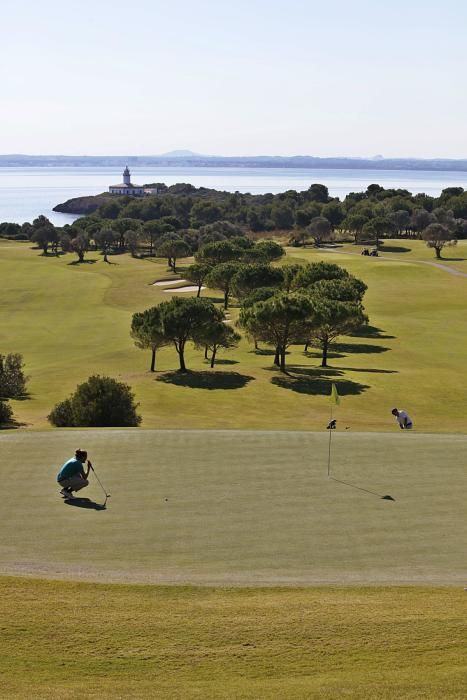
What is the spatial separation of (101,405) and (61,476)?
15.3 metres

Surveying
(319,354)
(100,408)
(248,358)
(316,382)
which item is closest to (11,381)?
(100,408)

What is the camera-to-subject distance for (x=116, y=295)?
10400 cm

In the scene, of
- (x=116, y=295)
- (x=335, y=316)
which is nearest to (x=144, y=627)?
(x=335, y=316)

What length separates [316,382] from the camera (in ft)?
179

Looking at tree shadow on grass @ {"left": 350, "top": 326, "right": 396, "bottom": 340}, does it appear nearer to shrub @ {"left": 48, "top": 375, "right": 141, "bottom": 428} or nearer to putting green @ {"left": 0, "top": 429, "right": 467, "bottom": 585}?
shrub @ {"left": 48, "top": 375, "right": 141, "bottom": 428}

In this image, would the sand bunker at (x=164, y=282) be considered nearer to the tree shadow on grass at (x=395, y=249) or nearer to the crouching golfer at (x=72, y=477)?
the tree shadow on grass at (x=395, y=249)

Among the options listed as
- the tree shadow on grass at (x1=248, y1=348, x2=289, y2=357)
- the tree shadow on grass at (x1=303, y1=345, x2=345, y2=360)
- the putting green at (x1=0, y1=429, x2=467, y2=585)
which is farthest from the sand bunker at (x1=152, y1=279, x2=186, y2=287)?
the putting green at (x1=0, y1=429, x2=467, y2=585)

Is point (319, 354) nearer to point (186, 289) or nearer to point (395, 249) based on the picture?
point (186, 289)

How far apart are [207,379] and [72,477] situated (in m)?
31.9

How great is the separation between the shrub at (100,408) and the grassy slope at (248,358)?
187cm

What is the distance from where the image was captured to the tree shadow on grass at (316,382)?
169ft

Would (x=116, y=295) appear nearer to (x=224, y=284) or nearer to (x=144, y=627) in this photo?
(x=224, y=284)

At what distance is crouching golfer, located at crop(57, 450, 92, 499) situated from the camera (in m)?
22.7

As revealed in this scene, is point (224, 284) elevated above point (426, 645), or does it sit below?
below
